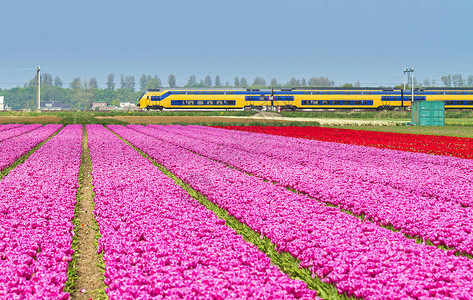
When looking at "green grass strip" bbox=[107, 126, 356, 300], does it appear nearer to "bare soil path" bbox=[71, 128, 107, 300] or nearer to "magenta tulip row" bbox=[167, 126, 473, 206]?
"bare soil path" bbox=[71, 128, 107, 300]

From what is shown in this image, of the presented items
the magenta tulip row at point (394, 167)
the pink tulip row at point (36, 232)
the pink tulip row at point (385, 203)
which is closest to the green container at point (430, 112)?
the magenta tulip row at point (394, 167)

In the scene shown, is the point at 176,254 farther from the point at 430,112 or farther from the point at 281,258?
the point at 430,112

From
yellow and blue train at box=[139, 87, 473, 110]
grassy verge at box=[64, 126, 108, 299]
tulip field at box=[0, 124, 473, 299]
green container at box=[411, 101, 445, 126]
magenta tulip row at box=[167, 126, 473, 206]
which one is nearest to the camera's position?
tulip field at box=[0, 124, 473, 299]

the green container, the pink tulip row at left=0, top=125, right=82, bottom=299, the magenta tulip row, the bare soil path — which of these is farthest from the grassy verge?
the green container

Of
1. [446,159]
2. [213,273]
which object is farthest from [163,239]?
[446,159]

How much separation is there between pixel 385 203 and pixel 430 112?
44476 mm

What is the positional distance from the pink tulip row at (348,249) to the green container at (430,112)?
141 ft

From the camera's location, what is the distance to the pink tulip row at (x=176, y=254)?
6.03 meters

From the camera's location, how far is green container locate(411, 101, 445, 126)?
51.3 meters

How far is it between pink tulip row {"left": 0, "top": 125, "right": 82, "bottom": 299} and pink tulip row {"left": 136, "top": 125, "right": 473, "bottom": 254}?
5.69 metres

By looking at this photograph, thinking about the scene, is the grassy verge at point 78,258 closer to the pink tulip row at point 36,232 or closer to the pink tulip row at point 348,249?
the pink tulip row at point 36,232

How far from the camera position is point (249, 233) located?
9039 millimetres

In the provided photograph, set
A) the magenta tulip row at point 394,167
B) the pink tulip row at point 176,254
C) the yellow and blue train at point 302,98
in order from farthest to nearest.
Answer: the yellow and blue train at point 302,98 < the magenta tulip row at point 394,167 < the pink tulip row at point 176,254

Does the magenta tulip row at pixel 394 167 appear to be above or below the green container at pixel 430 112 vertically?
below
